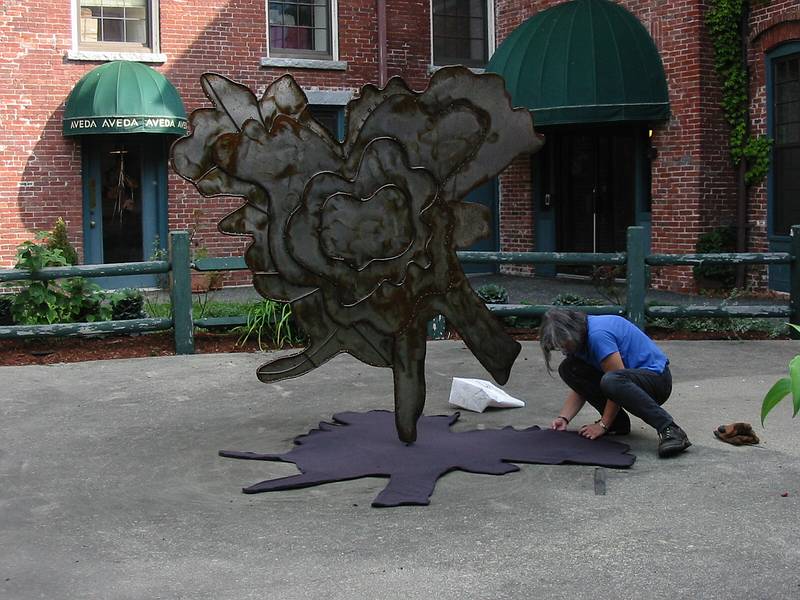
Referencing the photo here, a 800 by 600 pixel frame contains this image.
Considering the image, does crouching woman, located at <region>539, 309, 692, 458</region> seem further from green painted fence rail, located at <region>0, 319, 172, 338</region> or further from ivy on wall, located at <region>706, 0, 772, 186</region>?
ivy on wall, located at <region>706, 0, 772, 186</region>

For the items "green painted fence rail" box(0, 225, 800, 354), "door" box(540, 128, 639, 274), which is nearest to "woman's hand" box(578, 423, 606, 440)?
"green painted fence rail" box(0, 225, 800, 354)

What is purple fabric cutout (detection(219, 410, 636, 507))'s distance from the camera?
19.7 ft

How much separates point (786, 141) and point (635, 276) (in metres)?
5.51

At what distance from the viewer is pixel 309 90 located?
18547mm

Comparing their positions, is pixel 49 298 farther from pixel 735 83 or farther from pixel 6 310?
pixel 735 83

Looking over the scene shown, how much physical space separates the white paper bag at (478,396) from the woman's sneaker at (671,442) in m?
1.62

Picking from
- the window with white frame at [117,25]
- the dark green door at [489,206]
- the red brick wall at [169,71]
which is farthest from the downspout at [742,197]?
the window with white frame at [117,25]

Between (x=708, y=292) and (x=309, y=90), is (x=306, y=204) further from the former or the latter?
(x=309, y=90)

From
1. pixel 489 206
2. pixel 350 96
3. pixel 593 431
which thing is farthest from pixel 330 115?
pixel 593 431

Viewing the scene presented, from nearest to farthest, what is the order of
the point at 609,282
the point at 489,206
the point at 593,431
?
1. the point at 593,431
2. the point at 609,282
3. the point at 489,206

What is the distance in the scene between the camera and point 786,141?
592 inches

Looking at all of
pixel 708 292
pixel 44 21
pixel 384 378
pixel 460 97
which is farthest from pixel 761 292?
pixel 44 21

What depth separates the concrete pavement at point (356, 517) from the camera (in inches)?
178

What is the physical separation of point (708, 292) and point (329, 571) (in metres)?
12.0
